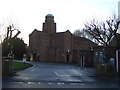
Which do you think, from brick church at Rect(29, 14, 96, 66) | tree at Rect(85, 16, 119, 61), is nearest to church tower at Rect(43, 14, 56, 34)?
brick church at Rect(29, 14, 96, 66)

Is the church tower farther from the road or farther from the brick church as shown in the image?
the road

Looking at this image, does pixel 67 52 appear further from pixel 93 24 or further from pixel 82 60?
pixel 93 24

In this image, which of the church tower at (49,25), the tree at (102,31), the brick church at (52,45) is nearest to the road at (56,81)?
the tree at (102,31)

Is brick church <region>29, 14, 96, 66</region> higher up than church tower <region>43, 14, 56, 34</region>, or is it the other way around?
church tower <region>43, 14, 56, 34</region>

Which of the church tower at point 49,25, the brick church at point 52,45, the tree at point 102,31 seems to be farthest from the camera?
the church tower at point 49,25

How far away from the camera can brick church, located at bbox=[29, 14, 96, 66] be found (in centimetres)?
7538

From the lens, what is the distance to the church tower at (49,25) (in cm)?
8038

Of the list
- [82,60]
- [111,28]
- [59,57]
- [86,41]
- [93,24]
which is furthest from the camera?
[86,41]

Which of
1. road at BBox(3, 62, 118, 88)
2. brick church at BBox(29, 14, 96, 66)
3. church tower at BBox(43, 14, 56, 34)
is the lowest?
road at BBox(3, 62, 118, 88)

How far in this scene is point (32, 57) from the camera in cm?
7869

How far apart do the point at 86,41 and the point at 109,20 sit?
55.6 m

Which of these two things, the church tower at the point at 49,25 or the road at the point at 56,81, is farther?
the church tower at the point at 49,25

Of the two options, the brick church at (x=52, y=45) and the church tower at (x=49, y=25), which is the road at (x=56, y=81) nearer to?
the brick church at (x=52, y=45)

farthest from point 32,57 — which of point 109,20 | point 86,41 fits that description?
point 109,20
